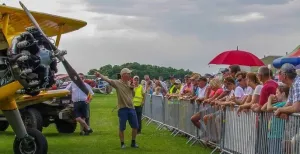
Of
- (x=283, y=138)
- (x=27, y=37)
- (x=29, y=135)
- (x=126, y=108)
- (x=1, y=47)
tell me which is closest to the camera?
(x=283, y=138)

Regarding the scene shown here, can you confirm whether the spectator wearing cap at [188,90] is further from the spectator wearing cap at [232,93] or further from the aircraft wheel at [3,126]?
the aircraft wheel at [3,126]

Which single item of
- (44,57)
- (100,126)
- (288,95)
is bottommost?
(100,126)

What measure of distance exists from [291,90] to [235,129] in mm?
2875

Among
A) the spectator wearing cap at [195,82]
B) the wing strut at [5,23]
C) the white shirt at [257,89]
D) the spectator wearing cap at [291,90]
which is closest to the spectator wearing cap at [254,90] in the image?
the white shirt at [257,89]

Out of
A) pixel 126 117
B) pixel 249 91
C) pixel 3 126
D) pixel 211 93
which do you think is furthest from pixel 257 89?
pixel 3 126

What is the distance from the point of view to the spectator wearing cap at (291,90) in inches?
332

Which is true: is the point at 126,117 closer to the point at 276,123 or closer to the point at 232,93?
the point at 232,93

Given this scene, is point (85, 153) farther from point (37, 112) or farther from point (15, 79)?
point (37, 112)

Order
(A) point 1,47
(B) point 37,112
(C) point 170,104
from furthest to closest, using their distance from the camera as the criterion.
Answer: (C) point 170,104 → (B) point 37,112 → (A) point 1,47

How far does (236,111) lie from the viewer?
11289mm

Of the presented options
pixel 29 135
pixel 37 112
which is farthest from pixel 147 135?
pixel 29 135

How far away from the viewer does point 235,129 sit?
37.5 feet

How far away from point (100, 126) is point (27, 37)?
1072cm

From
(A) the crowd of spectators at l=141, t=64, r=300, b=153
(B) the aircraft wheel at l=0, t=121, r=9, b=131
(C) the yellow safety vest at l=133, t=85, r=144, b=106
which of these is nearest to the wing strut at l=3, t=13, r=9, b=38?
(A) the crowd of spectators at l=141, t=64, r=300, b=153
